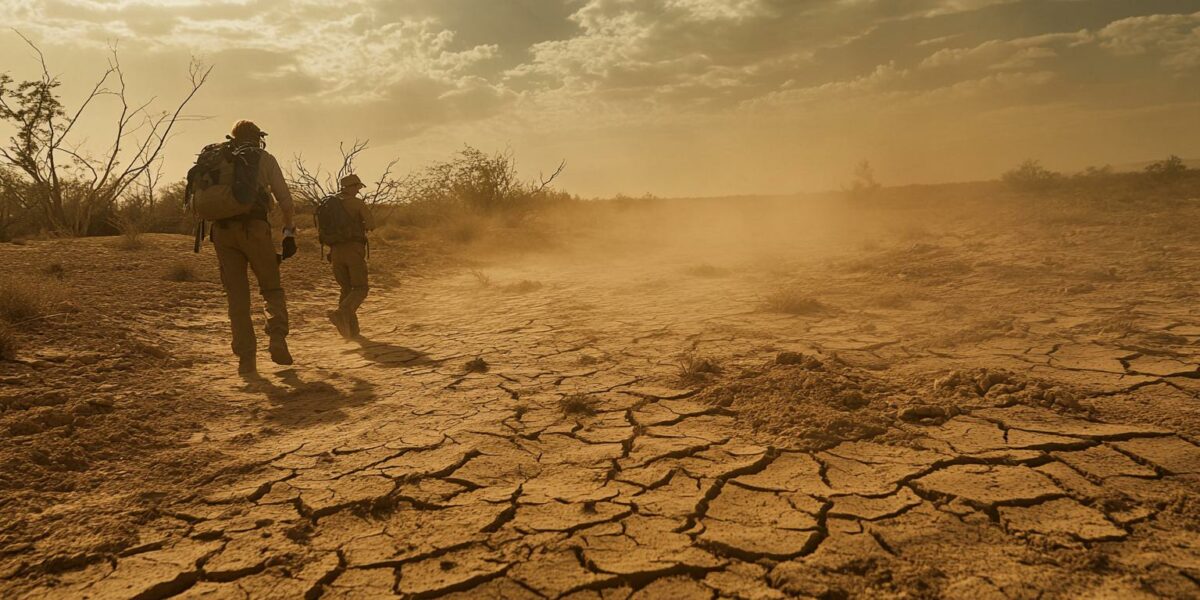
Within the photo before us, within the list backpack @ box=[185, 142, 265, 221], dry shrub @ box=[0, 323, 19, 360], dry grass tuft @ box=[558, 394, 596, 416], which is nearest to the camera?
dry grass tuft @ box=[558, 394, 596, 416]

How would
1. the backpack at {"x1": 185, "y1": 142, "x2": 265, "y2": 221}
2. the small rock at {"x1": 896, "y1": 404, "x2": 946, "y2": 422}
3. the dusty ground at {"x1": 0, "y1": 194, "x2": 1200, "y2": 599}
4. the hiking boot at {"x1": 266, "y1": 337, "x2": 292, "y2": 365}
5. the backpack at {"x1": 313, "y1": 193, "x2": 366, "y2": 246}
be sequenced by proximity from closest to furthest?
the dusty ground at {"x1": 0, "y1": 194, "x2": 1200, "y2": 599} → the small rock at {"x1": 896, "y1": 404, "x2": 946, "y2": 422} → the backpack at {"x1": 185, "y1": 142, "x2": 265, "y2": 221} → the hiking boot at {"x1": 266, "y1": 337, "x2": 292, "y2": 365} → the backpack at {"x1": 313, "y1": 193, "x2": 366, "y2": 246}

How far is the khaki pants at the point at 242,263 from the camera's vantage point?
4.62m

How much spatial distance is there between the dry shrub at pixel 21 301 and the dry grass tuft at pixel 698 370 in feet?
15.1

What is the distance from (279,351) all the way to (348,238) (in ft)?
4.54

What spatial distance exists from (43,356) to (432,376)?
246 centimetres

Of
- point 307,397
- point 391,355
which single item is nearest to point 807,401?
point 307,397

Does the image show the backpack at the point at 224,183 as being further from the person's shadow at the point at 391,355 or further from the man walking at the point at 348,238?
the person's shadow at the point at 391,355

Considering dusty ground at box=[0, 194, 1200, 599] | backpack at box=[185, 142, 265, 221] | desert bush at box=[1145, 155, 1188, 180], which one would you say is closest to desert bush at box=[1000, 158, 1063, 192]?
desert bush at box=[1145, 155, 1188, 180]

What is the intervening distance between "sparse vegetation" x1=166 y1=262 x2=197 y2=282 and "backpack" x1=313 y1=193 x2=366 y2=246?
2.72 meters

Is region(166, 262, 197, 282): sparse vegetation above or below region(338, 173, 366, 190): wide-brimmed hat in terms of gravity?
below

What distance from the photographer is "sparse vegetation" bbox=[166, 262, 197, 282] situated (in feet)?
24.5

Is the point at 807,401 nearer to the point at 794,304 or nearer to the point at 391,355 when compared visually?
the point at 794,304

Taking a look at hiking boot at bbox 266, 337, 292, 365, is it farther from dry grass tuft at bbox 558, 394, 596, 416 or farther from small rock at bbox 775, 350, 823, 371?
small rock at bbox 775, 350, 823, 371

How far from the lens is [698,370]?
4305mm
